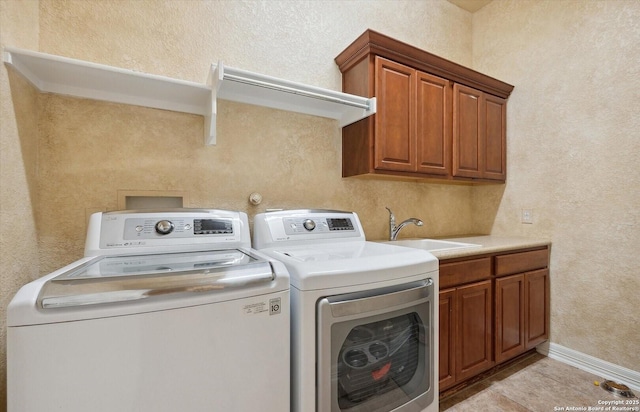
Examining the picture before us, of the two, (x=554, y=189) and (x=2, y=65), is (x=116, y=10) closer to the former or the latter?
(x=2, y=65)

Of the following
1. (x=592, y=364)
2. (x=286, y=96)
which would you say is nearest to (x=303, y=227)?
(x=286, y=96)

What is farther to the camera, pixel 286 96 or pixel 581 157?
pixel 581 157

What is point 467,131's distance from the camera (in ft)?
7.51

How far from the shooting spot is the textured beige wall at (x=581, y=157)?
1.92 metres

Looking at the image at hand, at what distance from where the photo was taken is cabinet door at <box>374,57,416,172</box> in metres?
1.86

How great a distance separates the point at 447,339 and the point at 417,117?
55.7 inches

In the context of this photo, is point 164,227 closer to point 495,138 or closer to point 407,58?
point 407,58

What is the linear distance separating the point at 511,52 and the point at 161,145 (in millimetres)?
2892

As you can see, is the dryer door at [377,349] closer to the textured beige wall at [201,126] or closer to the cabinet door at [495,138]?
the textured beige wall at [201,126]

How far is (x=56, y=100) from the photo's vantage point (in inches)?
52.9

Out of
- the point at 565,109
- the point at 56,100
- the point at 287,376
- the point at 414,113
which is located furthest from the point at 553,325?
the point at 56,100

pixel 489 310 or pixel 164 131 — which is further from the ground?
pixel 164 131

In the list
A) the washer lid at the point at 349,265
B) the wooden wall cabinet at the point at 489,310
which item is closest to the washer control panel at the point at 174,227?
the washer lid at the point at 349,265

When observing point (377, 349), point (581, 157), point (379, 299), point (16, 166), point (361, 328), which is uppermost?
point (581, 157)
